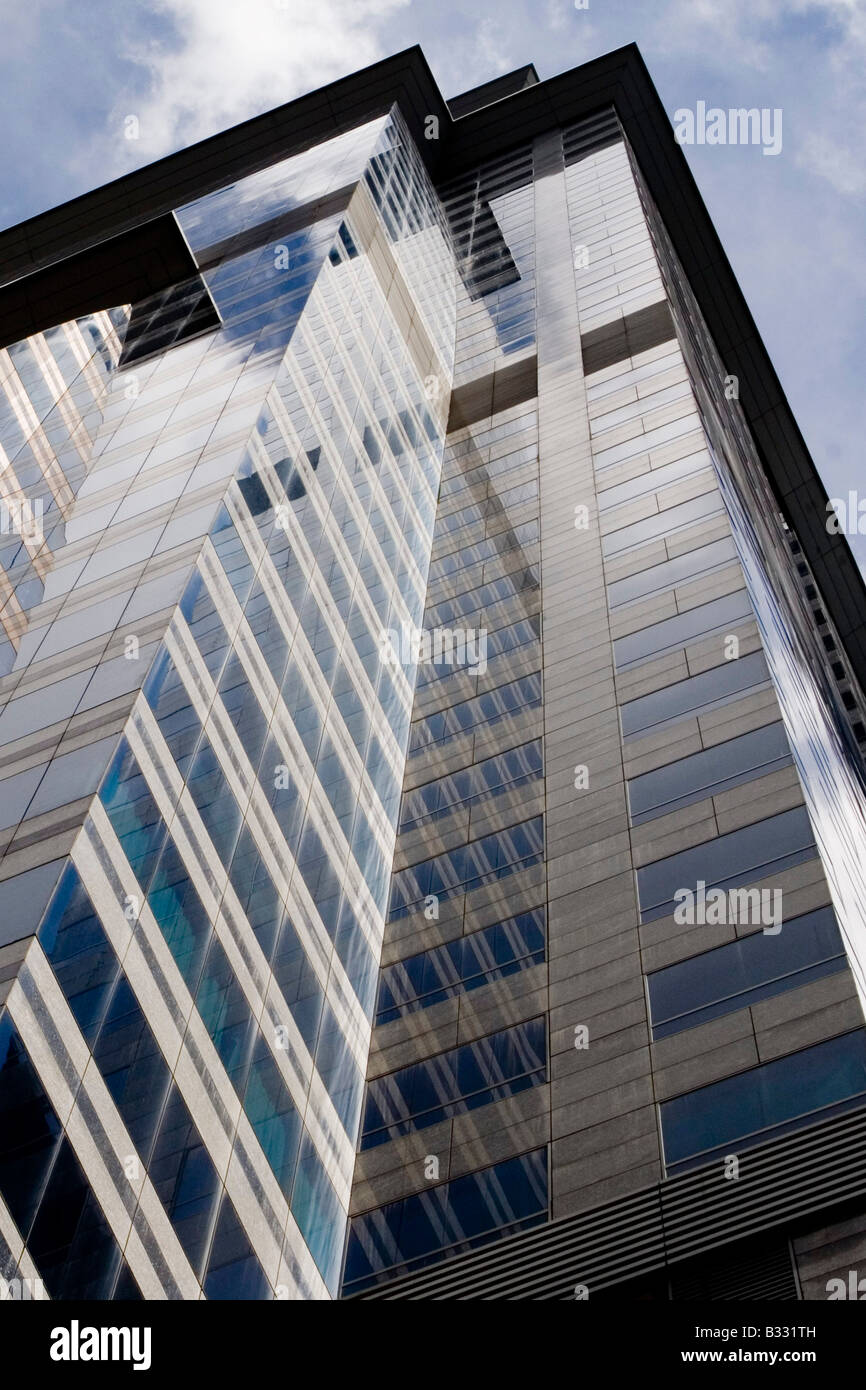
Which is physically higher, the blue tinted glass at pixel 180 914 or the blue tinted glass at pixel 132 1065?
the blue tinted glass at pixel 180 914

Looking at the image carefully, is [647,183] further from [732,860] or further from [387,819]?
[732,860]

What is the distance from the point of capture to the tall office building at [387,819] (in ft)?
68.2

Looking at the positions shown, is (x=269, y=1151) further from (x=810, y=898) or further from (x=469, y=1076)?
(x=810, y=898)

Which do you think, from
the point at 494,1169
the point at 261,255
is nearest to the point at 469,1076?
the point at 494,1169

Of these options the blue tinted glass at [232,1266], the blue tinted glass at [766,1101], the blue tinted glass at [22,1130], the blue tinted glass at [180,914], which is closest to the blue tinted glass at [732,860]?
the blue tinted glass at [766,1101]

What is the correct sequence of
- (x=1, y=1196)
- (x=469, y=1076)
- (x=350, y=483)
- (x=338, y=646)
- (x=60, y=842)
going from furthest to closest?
(x=350, y=483)
(x=338, y=646)
(x=469, y=1076)
(x=60, y=842)
(x=1, y=1196)

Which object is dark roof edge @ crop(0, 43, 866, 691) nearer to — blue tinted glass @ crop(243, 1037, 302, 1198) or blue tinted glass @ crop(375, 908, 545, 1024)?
blue tinted glass @ crop(375, 908, 545, 1024)

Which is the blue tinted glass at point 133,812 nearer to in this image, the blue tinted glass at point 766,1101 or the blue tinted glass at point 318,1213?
the blue tinted glass at point 318,1213

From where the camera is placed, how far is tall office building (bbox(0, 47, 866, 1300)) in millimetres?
20781

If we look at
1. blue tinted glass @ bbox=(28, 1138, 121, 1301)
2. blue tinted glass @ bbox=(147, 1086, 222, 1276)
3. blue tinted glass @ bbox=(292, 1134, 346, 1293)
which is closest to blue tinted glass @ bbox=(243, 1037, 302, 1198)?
blue tinted glass @ bbox=(292, 1134, 346, 1293)

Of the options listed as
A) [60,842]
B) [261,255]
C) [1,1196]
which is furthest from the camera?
[261,255]

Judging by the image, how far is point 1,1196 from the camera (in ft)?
57.0

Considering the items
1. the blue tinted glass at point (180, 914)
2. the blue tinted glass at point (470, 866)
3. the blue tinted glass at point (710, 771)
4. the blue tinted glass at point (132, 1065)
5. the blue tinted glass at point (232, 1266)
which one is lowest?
the blue tinted glass at point (232, 1266)
